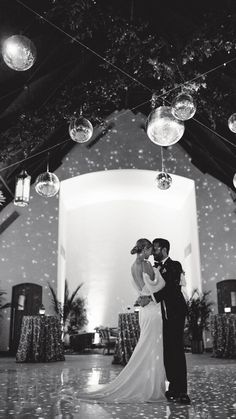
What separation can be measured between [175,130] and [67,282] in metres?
9.59

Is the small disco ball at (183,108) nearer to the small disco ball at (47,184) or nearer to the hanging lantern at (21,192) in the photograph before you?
the small disco ball at (47,184)

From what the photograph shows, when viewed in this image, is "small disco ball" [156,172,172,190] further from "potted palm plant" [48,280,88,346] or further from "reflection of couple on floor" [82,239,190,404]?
"potted palm plant" [48,280,88,346]

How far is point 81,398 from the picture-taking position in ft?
9.93

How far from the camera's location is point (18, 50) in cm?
309

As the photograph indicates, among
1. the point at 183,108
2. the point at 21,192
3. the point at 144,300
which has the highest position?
the point at 21,192

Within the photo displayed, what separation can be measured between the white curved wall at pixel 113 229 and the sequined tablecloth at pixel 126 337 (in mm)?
5143

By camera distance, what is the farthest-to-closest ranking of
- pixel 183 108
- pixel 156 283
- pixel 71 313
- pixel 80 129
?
pixel 71 313 → pixel 80 129 → pixel 183 108 → pixel 156 283

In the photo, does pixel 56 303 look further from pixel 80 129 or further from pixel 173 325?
pixel 173 325

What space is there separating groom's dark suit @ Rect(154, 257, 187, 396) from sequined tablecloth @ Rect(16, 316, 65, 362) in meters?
4.24

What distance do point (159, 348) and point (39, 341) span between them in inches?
167

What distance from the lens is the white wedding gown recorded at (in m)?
2.99

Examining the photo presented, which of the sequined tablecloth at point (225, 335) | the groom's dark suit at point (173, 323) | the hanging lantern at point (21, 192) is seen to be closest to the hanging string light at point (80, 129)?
the groom's dark suit at point (173, 323)

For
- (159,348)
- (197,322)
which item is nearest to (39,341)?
(197,322)

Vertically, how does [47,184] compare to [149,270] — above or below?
above
